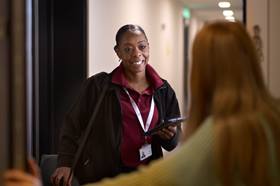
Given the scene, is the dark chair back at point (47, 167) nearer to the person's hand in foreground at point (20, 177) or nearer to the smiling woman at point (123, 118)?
the smiling woman at point (123, 118)

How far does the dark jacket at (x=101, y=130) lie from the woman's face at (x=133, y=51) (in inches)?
4.4

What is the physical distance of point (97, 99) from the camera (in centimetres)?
228

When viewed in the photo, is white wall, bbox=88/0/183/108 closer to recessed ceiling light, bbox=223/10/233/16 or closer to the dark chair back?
the dark chair back

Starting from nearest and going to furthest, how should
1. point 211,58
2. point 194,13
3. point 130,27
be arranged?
point 211,58, point 130,27, point 194,13

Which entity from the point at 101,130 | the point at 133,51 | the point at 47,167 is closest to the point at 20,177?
the point at 101,130

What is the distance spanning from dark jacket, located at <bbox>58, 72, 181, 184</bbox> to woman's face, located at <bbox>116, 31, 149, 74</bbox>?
11cm

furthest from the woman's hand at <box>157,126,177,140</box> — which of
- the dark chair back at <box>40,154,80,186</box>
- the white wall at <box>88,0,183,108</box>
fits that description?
the white wall at <box>88,0,183,108</box>

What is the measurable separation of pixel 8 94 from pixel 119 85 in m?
1.28

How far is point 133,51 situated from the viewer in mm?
2357

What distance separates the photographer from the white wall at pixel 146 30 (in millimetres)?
3750

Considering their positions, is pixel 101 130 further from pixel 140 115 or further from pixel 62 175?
pixel 62 175

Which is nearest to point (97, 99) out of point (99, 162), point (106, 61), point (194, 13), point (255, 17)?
point (99, 162)
